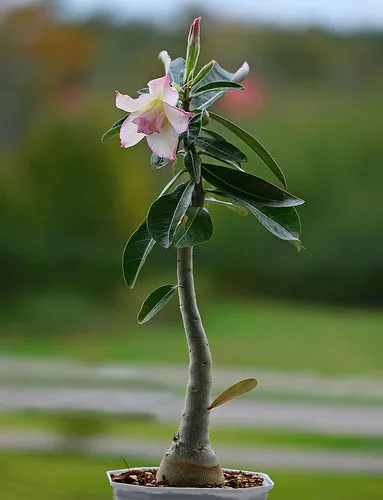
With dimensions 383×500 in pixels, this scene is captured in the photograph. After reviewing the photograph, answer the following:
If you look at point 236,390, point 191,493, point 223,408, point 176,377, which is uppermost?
point 176,377

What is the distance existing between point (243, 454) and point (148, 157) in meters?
1.21

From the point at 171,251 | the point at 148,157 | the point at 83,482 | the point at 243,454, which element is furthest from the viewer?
the point at 148,157

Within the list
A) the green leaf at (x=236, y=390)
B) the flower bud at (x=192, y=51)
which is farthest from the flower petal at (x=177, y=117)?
the green leaf at (x=236, y=390)

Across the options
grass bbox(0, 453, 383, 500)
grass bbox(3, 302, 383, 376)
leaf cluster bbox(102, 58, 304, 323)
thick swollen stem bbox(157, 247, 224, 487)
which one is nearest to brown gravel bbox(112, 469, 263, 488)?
thick swollen stem bbox(157, 247, 224, 487)

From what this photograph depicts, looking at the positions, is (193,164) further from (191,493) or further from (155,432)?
(155,432)

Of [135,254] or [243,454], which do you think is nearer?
[135,254]

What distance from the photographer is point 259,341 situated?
3.18 m

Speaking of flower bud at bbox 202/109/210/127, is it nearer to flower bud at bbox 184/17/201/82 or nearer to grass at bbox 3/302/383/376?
flower bud at bbox 184/17/201/82

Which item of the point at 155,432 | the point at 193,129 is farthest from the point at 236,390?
the point at 155,432

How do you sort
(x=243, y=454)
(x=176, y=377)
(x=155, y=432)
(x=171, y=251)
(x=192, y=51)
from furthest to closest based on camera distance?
1. (x=171, y=251)
2. (x=176, y=377)
3. (x=155, y=432)
4. (x=243, y=454)
5. (x=192, y=51)

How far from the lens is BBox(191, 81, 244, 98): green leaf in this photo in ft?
3.12

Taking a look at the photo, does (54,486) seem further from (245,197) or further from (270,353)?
(245,197)

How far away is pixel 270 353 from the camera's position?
3100 millimetres

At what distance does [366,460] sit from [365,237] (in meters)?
1.03
